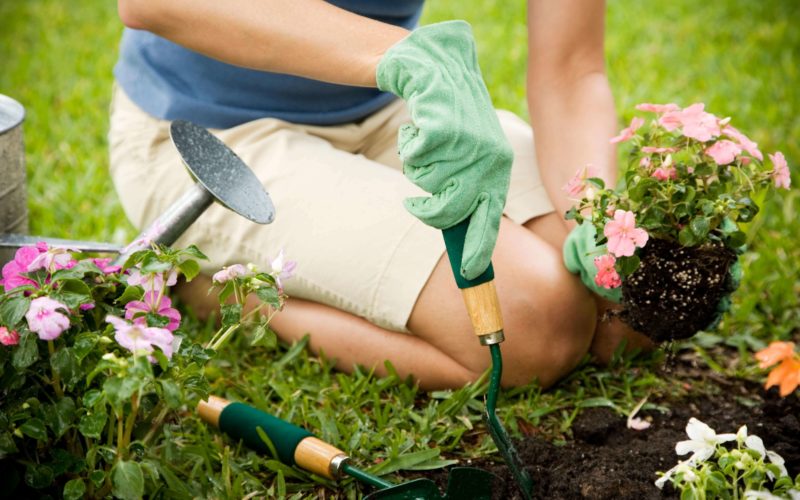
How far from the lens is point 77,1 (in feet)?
13.2

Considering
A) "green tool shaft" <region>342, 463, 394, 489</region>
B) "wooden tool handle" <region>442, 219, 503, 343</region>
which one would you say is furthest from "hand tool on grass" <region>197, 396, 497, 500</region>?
"wooden tool handle" <region>442, 219, 503, 343</region>

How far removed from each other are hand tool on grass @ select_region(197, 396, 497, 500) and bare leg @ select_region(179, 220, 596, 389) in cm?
31

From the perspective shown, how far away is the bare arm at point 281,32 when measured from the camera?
4.50 feet

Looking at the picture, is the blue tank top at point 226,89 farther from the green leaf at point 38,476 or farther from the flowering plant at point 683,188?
the green leaf at point 38,476

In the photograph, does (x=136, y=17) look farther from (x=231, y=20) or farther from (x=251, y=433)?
(x=251, y=433)

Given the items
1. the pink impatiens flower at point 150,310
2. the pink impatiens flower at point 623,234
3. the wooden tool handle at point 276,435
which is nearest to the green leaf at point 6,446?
the pink impatiens flower at point 150,310

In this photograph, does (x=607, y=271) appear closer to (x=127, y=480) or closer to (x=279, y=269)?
(x=279, y=269)

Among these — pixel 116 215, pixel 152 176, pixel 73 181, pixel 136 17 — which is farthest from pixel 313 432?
pixel 73 181

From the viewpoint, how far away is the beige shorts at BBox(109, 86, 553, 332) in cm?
165

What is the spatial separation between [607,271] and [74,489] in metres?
0.83

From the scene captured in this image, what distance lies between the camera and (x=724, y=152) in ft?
4.36

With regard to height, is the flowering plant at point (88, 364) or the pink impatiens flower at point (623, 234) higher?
the pink impatiens flower at point (623, 234)

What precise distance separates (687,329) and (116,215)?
154 cm

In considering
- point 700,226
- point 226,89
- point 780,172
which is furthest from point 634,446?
point 226,89
